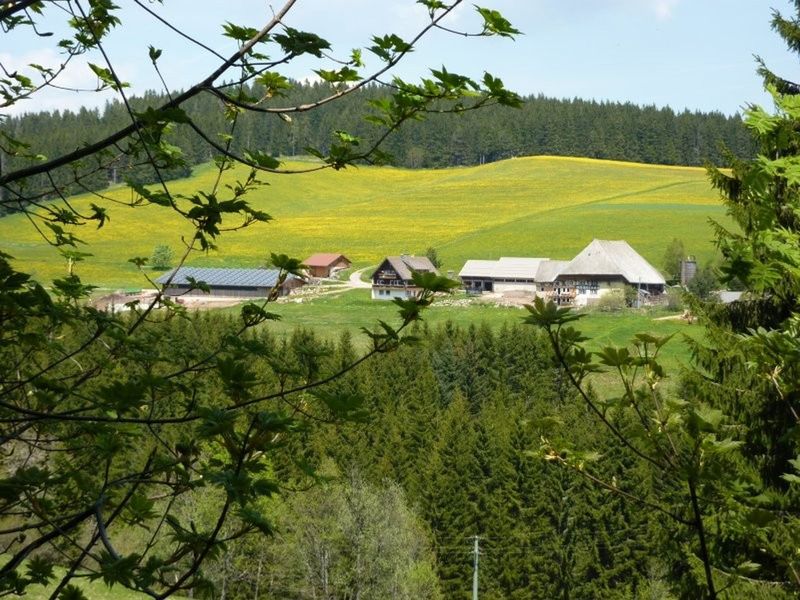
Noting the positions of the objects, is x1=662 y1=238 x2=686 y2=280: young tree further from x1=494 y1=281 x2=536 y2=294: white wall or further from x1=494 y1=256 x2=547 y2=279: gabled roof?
x1=494 y1=281 x2=536 y2=294: white wall

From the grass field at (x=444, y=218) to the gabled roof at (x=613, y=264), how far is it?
5.44m

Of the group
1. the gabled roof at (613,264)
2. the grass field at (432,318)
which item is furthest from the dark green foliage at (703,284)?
the gabled roof at (613,264)

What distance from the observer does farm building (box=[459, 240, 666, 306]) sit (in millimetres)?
65188

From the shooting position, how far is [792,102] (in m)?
3.79

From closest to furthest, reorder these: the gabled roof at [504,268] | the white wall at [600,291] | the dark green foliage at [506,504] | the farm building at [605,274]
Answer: the dark green foliage at [506,504] < the white wall at [600,291] < the farm building at [605,274] < the gabled roof at [504,268]

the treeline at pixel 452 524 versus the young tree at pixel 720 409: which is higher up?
the young tree at pixel 720 409

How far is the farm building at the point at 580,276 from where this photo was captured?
65.2 metres

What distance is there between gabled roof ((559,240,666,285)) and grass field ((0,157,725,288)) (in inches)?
214

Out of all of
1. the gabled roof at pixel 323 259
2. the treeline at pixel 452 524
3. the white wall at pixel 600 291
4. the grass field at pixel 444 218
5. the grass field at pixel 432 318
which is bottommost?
the treeline at pixel 452 524

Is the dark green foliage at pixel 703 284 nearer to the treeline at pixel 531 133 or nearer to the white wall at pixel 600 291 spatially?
the white wall at pixel 600 291

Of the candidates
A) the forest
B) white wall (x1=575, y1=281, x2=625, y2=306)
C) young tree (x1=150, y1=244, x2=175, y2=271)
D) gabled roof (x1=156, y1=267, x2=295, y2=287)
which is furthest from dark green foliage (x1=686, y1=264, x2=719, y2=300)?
young tree (x1=150, y1=244, x2=175, y2=271)

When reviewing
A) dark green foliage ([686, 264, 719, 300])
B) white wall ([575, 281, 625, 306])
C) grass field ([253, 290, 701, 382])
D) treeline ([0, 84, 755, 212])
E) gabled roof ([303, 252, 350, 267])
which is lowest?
grass field ([253, 290, 701, 382])

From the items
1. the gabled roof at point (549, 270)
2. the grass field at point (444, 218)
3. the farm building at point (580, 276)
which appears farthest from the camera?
the grass field at point (444, 218)

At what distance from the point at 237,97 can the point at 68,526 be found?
168 cm
